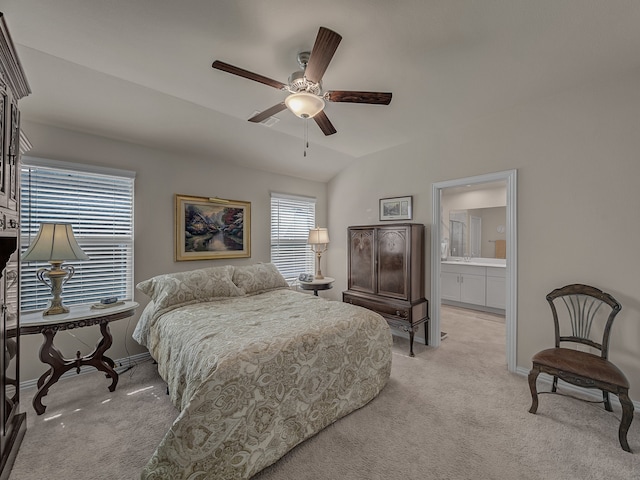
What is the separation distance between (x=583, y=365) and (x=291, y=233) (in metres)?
3.83

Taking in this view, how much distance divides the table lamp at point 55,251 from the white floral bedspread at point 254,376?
81 centimetres

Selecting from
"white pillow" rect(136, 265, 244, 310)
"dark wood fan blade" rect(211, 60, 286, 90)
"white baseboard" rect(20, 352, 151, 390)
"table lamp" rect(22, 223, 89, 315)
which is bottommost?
"white baseboard" rect(20, 352, 151, 390)

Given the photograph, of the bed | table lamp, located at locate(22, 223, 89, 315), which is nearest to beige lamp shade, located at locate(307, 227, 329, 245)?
the bed

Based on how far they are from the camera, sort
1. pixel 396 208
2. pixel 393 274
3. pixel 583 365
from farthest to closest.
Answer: pixel 396 208 < pixel 393 274 < pixel 583 365

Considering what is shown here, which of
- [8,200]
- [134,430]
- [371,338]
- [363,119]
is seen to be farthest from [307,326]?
[363,119]

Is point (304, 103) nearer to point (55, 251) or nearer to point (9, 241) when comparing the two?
point (9, 241)

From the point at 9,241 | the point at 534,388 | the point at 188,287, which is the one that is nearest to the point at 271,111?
the point at 9,241

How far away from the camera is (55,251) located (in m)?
2.26

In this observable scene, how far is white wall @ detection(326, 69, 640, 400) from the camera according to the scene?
7.56ft

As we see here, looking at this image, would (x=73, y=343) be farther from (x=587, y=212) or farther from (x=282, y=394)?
(x=587, y=212)

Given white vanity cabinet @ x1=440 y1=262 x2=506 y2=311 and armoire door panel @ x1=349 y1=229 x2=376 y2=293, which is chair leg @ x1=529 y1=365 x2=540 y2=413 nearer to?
armoire door panel @ x1=349 y1=229 x2=376 y2=293

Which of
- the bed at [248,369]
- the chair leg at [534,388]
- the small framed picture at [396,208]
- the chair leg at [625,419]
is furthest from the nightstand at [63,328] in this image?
the chair leg at [625,419]

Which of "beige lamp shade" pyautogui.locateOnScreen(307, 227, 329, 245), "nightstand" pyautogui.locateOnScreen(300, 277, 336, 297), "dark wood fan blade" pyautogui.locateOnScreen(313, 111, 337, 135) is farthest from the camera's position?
"beige lamp shade" pyautogui.locateOnScreen(307, 227, 329, 245)

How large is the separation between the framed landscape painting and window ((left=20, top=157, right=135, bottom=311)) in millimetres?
558
